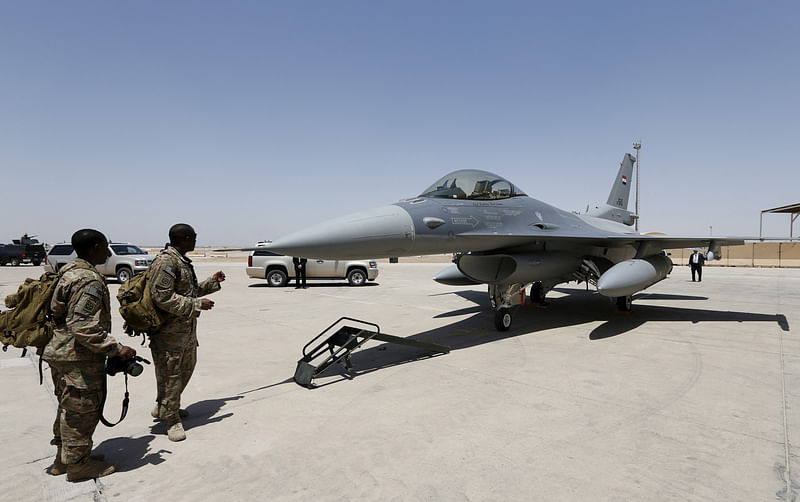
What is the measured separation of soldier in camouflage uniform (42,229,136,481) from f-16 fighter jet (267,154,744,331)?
218cm

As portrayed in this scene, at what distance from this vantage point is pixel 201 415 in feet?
13.4

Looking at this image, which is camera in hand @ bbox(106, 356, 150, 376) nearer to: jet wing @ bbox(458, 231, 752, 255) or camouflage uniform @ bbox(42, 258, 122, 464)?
camouflage uniform @ bbox(42, 258, 122, 464)

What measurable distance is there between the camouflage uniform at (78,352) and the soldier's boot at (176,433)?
67 cm

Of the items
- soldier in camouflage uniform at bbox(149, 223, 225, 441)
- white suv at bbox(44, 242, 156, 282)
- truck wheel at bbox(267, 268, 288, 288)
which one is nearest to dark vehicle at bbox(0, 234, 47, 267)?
white suv at bbox(44, 242, 156, 282)

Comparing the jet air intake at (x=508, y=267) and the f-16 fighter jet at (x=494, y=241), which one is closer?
the f-16 fighter jet at (x=494, y=241)

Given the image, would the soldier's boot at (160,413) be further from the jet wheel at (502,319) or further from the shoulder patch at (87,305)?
the jet wheel at (502,319)

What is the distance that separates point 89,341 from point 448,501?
2.64 meters

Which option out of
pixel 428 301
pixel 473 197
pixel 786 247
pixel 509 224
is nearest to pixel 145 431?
pixel 473 197

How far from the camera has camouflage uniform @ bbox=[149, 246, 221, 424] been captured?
11.5 feet

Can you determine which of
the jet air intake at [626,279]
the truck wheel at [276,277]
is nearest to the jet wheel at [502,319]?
the jet air intake at [626,279]

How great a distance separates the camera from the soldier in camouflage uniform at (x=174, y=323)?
3.51 meters

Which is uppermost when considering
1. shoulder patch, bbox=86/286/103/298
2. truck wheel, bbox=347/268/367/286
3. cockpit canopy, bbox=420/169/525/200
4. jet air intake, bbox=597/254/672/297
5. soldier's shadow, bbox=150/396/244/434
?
cockpit canopy, bbox=420/169/525/200

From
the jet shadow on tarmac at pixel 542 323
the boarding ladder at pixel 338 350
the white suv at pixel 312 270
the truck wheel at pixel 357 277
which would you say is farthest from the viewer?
the truck wheel at pixel 357 277

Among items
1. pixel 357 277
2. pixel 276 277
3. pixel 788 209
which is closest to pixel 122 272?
pixel 276 277
